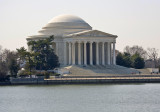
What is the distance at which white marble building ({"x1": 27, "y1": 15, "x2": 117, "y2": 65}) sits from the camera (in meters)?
144

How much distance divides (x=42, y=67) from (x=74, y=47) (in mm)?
10905

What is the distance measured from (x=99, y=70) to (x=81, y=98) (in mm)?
48170

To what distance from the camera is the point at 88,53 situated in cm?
14900

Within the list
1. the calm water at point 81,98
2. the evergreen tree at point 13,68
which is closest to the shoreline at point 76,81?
the calm water at point 81,98

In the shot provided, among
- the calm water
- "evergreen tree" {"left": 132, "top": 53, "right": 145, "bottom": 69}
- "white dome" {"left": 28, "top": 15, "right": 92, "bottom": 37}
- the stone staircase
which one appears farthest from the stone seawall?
"evergreen tree" {"left": 132, "top": 53, "right": 145, "bottom": 69}

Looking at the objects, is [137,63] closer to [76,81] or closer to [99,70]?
[99,70]

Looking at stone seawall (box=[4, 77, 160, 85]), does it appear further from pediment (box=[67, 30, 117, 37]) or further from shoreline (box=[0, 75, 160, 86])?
pediment (box=[67, 30, 117, 37])

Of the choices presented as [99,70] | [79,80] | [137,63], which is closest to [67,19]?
[137,63]

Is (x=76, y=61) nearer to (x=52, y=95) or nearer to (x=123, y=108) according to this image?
(x=52, y=95)

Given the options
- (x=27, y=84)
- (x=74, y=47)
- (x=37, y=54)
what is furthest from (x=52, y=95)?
(x=74, y=47)

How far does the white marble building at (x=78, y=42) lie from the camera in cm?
14350

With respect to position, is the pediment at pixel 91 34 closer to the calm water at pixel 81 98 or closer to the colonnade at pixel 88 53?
the colonnade at pixel 88 53

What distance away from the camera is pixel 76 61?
14612cm

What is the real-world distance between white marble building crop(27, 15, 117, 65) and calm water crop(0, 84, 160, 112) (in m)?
34.5
